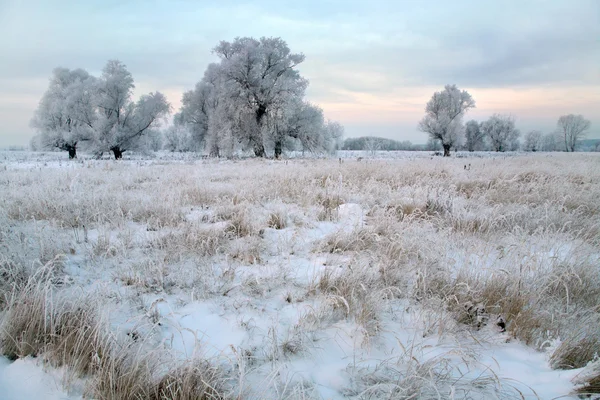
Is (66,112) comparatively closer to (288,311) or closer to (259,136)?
(259,136)

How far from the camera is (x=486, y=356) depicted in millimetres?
2002

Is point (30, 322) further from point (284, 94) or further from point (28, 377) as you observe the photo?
point (284, 94)

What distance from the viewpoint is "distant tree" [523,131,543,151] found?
7844cm

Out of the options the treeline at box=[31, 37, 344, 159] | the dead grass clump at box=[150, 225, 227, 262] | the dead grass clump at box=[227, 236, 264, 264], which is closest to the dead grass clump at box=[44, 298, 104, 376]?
the dead grass clump at box=[150, 225, 227, 262]

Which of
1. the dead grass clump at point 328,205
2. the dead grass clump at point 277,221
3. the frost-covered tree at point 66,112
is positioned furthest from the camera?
the frost-covered tree at point 66,112

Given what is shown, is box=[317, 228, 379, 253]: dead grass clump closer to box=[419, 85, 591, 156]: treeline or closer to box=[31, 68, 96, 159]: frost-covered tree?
box=[31, 68, 96, 159]: frost-covered tree

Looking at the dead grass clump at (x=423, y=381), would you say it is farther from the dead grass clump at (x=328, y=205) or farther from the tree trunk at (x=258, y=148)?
the tree trunk at (x=258, y=148)

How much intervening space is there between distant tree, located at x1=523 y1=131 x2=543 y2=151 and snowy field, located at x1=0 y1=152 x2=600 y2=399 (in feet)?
316

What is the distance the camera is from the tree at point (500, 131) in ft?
225

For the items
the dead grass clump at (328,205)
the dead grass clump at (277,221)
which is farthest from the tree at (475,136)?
the dead grass clump at (277,221)

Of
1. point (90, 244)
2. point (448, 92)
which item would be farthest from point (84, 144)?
point (448, 92)

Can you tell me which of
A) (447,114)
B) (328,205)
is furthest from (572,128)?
(328,205)

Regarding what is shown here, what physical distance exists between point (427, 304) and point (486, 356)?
515mm

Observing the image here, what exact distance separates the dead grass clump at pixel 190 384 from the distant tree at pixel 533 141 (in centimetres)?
10087
